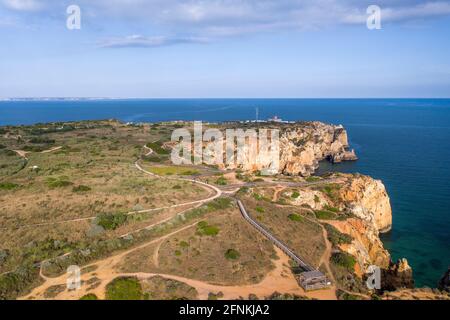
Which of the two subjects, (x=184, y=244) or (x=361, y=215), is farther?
(x=361, y=215)

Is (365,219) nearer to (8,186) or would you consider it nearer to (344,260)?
(344,260)

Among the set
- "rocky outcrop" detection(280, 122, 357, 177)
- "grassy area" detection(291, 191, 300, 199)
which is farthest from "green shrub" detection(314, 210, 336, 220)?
"rocky outcrop" detection(280, 122, 357, 177)

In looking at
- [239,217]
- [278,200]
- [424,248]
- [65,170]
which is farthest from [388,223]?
[65,170]

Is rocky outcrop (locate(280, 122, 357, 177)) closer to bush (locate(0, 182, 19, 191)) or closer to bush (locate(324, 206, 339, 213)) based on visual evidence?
bush (locate(324, 206, 339, 213))

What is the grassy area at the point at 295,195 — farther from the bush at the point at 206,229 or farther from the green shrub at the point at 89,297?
the green shrub at the point at 89,297

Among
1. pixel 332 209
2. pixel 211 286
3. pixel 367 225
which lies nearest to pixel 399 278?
pixel 367 225

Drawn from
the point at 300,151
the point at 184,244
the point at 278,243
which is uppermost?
the point at 300,151
